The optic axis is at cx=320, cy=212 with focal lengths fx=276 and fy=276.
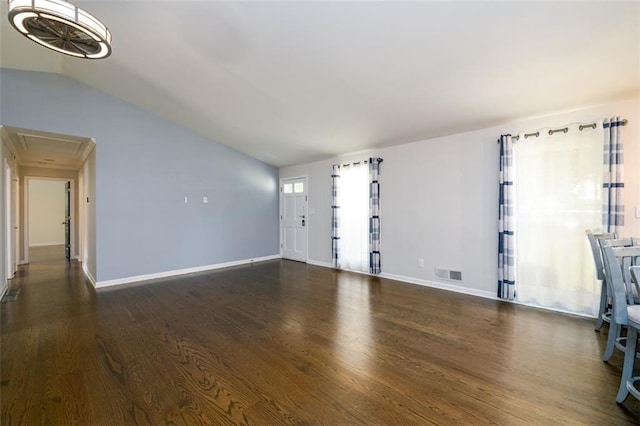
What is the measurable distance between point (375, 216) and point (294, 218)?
8.11 feet

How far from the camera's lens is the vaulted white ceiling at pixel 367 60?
7.08ft

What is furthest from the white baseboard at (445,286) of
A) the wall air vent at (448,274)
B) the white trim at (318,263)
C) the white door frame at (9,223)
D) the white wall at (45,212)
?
the white wall at (45,212)

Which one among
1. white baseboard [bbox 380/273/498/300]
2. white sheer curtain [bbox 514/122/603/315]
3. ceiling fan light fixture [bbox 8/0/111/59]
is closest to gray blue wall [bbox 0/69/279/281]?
ceiling fan light fixture [bbox 8/0/111/59]

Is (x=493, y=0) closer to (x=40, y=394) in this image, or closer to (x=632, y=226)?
(x=632, y=226)

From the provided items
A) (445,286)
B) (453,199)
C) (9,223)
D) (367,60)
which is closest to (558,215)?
(453,199)

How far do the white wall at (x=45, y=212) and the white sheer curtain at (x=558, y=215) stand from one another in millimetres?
13312

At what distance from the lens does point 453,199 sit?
423 cm

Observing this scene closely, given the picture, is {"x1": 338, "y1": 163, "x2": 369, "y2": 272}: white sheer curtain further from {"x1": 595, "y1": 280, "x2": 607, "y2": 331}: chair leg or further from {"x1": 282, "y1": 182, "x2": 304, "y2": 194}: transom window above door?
{"x1": 595, "y1": 280, "x2": 607, "y2": 331}: chair leg

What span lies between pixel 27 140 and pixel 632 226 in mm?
8483

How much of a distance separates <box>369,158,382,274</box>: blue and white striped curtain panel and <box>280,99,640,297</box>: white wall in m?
0.10

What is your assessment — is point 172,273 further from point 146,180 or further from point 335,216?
point 335,216

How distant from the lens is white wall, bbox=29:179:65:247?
9.74m

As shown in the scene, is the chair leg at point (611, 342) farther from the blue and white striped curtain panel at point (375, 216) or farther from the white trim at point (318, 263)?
the white trim at point (318, 263)

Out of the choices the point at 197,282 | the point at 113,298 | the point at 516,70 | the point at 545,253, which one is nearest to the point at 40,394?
the point at 113,298
